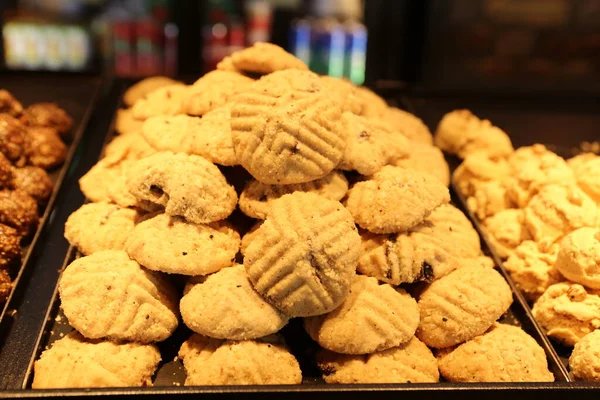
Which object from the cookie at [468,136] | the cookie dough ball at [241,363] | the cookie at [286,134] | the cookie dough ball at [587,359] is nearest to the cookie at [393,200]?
the cookie at [286,134]

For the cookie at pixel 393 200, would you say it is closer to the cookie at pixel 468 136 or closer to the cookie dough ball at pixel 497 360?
the cookie dough ball at pixel 497 360

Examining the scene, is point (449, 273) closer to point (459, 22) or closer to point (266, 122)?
point (266, 122)

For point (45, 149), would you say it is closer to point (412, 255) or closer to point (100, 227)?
point (100, 227)

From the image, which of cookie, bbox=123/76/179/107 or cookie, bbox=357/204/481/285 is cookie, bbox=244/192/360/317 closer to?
cookie, bbox=357/204/481/285

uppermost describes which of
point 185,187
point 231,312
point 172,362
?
point 185,187

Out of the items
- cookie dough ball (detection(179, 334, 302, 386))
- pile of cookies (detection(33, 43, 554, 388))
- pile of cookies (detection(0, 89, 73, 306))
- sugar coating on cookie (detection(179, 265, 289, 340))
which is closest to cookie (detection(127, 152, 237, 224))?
pile of cookies (detection(33, 43, 554, 388))

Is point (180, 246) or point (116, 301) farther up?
point (180, 246)

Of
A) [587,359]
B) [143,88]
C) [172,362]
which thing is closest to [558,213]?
[587,359]
